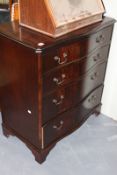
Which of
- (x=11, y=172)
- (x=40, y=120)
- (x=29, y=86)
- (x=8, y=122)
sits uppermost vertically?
(x=29, y=86)

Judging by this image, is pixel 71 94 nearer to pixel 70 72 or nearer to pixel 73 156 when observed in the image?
pixel 70 72

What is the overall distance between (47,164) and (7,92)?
585 mm

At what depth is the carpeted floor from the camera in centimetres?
167

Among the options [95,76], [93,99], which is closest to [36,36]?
[95,76]

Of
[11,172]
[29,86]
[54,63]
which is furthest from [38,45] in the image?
[11,172]

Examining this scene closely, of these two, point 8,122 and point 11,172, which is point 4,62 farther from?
point 11,172

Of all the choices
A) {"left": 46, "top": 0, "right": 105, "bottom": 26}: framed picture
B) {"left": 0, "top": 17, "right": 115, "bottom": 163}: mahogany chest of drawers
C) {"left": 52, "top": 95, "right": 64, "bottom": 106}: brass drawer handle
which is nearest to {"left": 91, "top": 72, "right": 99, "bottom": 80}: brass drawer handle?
{"left": 0, "top": 17, "right": 115, "bottom": 163}: mahogany chest of drawers

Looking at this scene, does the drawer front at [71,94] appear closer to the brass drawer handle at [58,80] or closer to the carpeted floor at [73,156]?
the brass drawer handle at [58,80]

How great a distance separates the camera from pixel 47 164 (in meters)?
1.71

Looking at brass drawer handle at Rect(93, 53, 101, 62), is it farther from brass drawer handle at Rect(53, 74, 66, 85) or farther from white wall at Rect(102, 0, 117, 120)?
brass drawer handle at Rect(53, 74, 66, 85)

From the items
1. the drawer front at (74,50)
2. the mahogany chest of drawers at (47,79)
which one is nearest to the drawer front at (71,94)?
the mahogany chest of drawers at (47,79)

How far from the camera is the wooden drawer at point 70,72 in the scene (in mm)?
1394

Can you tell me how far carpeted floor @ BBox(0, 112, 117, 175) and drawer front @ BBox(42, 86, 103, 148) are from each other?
0.51 feet

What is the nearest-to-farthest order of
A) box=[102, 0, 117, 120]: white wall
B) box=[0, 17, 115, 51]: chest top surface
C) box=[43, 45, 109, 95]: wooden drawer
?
box=[0, 17, 115, 51]: chest top surface, box=[43, 45, 109, 95]: wooden drawer, box=[102, 0, 117, 120]: white wall
